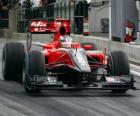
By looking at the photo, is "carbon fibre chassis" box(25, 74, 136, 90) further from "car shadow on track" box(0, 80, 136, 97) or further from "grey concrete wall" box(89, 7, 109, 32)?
"grey concrete wall" box(89, 7, 109, 32)

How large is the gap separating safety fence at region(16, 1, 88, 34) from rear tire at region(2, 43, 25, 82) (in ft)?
75.3

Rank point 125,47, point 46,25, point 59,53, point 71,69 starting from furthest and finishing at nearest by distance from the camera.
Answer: point 125,47, point 46,25, point 59,53, point 71,69

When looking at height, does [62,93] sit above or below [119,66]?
below

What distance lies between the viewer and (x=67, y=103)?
40.0 feet

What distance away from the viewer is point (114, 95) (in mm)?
13531

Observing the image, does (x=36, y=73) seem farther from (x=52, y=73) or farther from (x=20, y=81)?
(x=20, y=81)

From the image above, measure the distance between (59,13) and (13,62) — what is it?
29675 mm

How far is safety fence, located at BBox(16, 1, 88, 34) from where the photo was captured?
1581 inches

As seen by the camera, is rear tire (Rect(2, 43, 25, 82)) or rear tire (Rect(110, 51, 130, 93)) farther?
rear tire (Rect(2, 43, 25, 82))

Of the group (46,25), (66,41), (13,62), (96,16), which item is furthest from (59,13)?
(66,41)

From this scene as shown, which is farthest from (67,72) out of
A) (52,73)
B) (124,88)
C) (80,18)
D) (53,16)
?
(53,16)

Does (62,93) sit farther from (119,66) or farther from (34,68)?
(119,66)

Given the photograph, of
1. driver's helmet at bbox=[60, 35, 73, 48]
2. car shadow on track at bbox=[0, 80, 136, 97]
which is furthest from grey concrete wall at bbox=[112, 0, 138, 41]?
car shadow on track at bbox=[0, 80, 136, 97]

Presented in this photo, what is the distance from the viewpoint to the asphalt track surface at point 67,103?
433 inches
